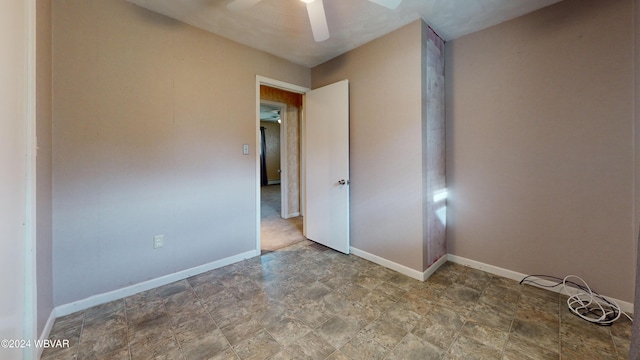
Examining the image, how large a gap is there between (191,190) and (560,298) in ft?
11.3

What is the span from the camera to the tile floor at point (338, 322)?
4.83 feet

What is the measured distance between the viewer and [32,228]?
1.33 metres

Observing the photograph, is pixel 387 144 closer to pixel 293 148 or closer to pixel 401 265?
pixel 401 265

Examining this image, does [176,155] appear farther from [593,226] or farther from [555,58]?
[593,226]

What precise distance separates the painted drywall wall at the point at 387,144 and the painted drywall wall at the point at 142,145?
1.24 m

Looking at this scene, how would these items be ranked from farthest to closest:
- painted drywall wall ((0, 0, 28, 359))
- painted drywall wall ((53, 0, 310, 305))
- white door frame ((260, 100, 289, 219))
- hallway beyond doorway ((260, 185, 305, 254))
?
white door frame ((260, 100, 289, 219)) < hallway beyond doorway ((260, 185, 305, 254)) < painted drywall wall ((53, 0, 310, 305)) < painted drywall wall ((0, 0, 28, 359))

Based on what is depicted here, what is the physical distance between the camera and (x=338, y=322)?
1746mm

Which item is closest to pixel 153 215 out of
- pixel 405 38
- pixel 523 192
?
pixel 405 38

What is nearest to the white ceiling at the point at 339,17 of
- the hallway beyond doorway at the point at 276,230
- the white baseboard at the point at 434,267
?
the white baseboard at the point at 434,267

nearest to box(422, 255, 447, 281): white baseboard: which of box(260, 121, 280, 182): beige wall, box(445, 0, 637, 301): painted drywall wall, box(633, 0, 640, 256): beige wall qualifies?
box(445, 0, 637, 301): painted drywall wall

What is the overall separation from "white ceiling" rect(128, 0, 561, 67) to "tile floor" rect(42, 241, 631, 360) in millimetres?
2476

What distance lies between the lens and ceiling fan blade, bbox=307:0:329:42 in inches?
65.4

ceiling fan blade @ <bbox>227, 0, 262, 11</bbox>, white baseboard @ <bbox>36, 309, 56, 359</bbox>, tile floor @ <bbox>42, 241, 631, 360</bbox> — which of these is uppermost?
ceiling fan blade @ <bbox>227, 0, 262, 11</bbox>

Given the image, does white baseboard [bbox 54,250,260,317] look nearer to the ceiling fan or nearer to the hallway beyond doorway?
the hallway beyond doorway
